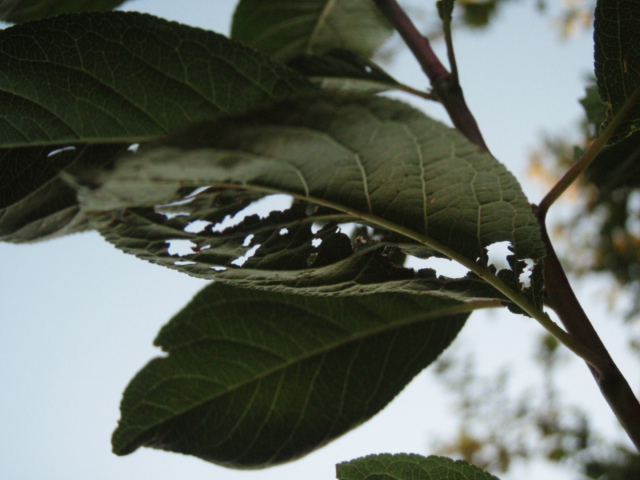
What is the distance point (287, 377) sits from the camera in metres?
0.94

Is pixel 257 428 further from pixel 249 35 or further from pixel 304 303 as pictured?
pixel 249 35

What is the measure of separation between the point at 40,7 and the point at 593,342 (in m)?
1.07

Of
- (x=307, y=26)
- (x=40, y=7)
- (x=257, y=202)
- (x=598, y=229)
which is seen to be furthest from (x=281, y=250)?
(x=598, y=229)

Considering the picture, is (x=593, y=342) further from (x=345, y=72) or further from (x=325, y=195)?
(x=345, y=72)

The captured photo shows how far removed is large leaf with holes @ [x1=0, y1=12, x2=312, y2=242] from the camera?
0.66 meters

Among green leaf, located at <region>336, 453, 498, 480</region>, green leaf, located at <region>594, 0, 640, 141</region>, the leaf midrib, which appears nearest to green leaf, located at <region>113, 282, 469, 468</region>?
the leaf midrib

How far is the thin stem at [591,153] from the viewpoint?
694 mm

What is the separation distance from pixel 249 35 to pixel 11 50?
707 millimetres

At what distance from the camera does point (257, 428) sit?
0.93 m

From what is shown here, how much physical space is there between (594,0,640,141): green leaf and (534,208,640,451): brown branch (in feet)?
0.58

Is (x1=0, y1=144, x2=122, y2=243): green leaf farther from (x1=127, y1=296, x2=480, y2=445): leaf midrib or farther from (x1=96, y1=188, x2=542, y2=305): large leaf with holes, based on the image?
(x1=127, y1=296, x2=480, y2=445): leaf midrib

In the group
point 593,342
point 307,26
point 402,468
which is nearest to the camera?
point 593,342

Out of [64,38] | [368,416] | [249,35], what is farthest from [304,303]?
[249,35]

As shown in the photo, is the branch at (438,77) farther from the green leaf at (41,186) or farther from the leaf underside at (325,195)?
the green leaf at (41,186)
